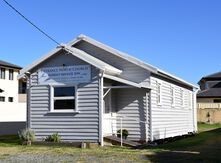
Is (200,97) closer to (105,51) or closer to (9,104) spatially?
(9,104)

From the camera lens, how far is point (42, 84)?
21.5 metres

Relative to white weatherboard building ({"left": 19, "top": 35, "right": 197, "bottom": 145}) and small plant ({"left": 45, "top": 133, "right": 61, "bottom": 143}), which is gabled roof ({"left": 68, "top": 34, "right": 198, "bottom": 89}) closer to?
white weatherboard building ({"left": 19, "top": 35, "right": 197, "bottom": 145})

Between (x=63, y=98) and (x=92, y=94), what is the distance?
1.50 metres

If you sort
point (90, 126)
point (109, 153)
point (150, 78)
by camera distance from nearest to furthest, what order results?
1. point (109, 153)
2. point (90, 126)
3. point (150, 78)

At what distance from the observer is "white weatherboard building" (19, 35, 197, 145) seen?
20.3m

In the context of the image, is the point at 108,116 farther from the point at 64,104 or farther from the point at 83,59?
the point at 83,59

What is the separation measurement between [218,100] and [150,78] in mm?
46097

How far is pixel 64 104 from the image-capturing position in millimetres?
20891

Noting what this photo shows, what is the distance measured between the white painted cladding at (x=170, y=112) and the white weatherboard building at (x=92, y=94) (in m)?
0.06

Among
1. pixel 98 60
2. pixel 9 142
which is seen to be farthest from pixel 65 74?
pixel 9 142

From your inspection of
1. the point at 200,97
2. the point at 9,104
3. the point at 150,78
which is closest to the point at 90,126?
the point at 150,78

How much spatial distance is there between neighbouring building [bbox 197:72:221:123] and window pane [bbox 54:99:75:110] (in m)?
30.8

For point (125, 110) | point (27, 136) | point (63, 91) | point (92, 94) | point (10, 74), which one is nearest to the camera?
point (92, 94)

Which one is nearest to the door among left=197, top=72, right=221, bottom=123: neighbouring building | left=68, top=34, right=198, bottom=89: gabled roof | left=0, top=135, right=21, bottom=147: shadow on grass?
left=68, top=34, right=198, bottom=89: gabled roof
